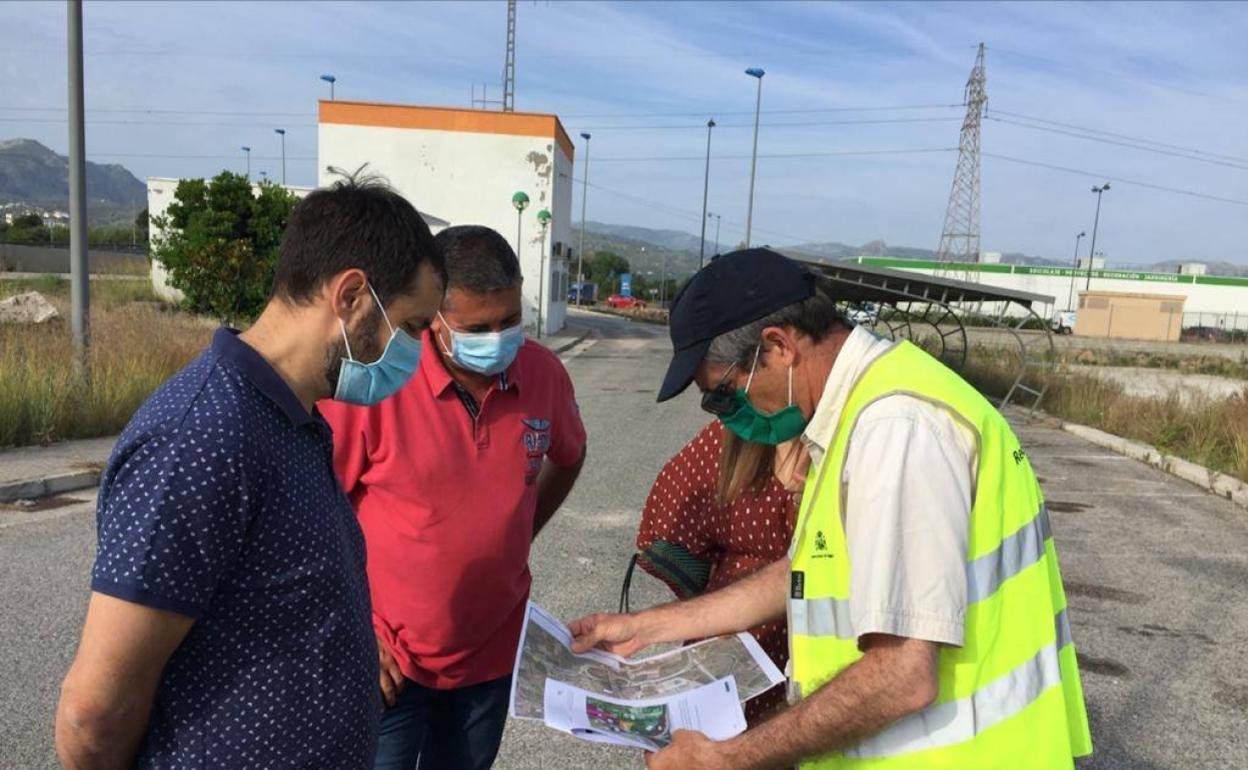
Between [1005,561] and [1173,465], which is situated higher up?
[1005,561]

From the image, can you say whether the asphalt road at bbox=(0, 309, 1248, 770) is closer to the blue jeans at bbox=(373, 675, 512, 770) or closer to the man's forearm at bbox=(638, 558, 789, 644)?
the blue jeans at bbox=(373, 675, 512, 770)

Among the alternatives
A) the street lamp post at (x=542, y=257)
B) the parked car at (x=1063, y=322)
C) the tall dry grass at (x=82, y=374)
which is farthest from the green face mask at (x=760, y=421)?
the parked car at (x=1063, y=322)

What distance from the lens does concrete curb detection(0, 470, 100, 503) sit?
7.16 metres

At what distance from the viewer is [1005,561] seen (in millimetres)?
1541

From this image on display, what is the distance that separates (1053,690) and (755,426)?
2.47 ft

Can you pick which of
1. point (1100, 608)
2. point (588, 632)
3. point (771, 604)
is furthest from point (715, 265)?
point (1100, 608)

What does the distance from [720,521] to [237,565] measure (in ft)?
4.48

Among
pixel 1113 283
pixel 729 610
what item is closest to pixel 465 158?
pixel 729 610

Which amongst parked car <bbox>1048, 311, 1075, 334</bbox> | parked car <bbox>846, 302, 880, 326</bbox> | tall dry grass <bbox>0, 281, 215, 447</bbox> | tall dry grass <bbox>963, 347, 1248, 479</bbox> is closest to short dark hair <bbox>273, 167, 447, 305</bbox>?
tall dry grass <bbox>0, 281, 215, 447</bbox>

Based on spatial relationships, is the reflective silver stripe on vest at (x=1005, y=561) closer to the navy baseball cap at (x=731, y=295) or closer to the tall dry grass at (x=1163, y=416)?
the navy baseball cap at (x=731, y=295)

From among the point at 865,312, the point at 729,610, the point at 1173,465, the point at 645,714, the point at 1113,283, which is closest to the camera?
the point at 645,714

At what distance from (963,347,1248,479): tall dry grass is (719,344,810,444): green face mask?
10396 mm

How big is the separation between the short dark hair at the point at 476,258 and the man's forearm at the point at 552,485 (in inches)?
27.9

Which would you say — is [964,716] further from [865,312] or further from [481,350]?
[865,312]
